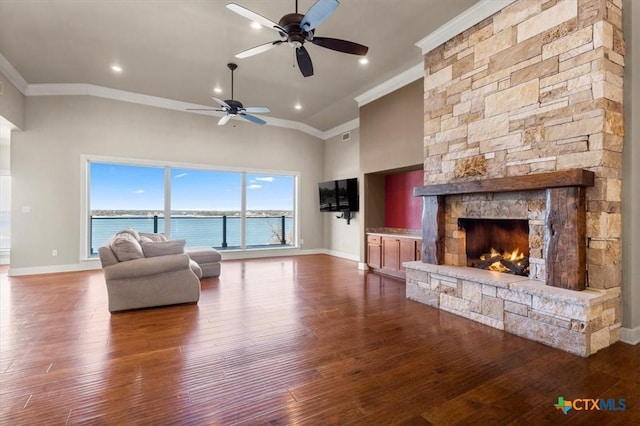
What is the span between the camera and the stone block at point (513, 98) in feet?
10.4

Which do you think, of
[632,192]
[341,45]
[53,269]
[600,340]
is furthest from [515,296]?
[53,269]

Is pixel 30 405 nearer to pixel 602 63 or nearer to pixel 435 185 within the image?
pixel 435 185

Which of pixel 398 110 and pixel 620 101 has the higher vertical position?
pixel 398 110

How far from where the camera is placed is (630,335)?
9.14ft

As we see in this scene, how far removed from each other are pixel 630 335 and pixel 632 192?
52.8 inches

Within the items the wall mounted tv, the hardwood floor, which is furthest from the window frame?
the hardwood floor

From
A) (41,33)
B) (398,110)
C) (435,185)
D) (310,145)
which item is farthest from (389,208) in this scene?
(41,33)

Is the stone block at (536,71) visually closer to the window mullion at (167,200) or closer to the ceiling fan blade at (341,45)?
the ceiling fan blade at (341,45)

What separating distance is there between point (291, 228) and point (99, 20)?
240 inches

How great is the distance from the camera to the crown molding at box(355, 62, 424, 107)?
16.9 feet

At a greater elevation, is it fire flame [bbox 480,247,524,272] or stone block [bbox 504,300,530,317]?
fire flame [bbox 480,247,524,272]

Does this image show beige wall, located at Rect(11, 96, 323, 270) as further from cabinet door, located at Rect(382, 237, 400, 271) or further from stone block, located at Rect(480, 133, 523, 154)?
stone block, located at Rect(480, 133, 523, 154)

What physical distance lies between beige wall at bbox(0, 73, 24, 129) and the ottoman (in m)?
3.85

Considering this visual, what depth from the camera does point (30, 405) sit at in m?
1.87
